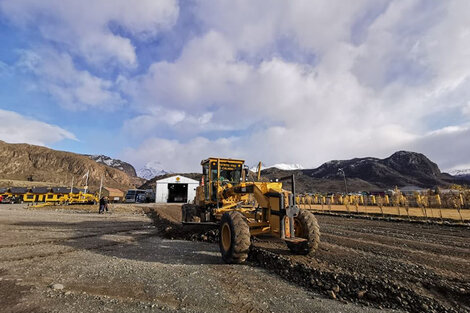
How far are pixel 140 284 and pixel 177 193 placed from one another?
5002 centimetres

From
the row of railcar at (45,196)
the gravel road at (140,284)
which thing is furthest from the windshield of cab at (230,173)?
the row of railcar at (45,196)

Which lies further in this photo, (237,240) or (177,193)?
(177,193)

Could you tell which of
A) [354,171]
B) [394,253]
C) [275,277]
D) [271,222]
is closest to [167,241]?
[271,222]

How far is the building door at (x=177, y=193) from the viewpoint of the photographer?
52656 millimetres

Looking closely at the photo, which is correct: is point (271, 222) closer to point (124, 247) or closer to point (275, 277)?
point (275, 277)

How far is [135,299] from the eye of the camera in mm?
4203

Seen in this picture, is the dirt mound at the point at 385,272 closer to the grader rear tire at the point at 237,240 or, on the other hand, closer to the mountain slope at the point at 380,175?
the grader rear tire at the point at 237,240

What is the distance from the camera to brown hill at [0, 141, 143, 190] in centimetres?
10675

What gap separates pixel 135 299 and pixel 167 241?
5901 mm

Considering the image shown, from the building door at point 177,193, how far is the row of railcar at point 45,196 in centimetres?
1484

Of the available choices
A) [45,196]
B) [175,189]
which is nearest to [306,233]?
[45,196]

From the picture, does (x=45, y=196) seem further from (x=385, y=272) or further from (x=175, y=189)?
(x=385, y=272)

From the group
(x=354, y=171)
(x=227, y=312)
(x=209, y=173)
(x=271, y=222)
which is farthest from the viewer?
(x=354, y=171)

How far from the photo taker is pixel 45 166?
119 metres
